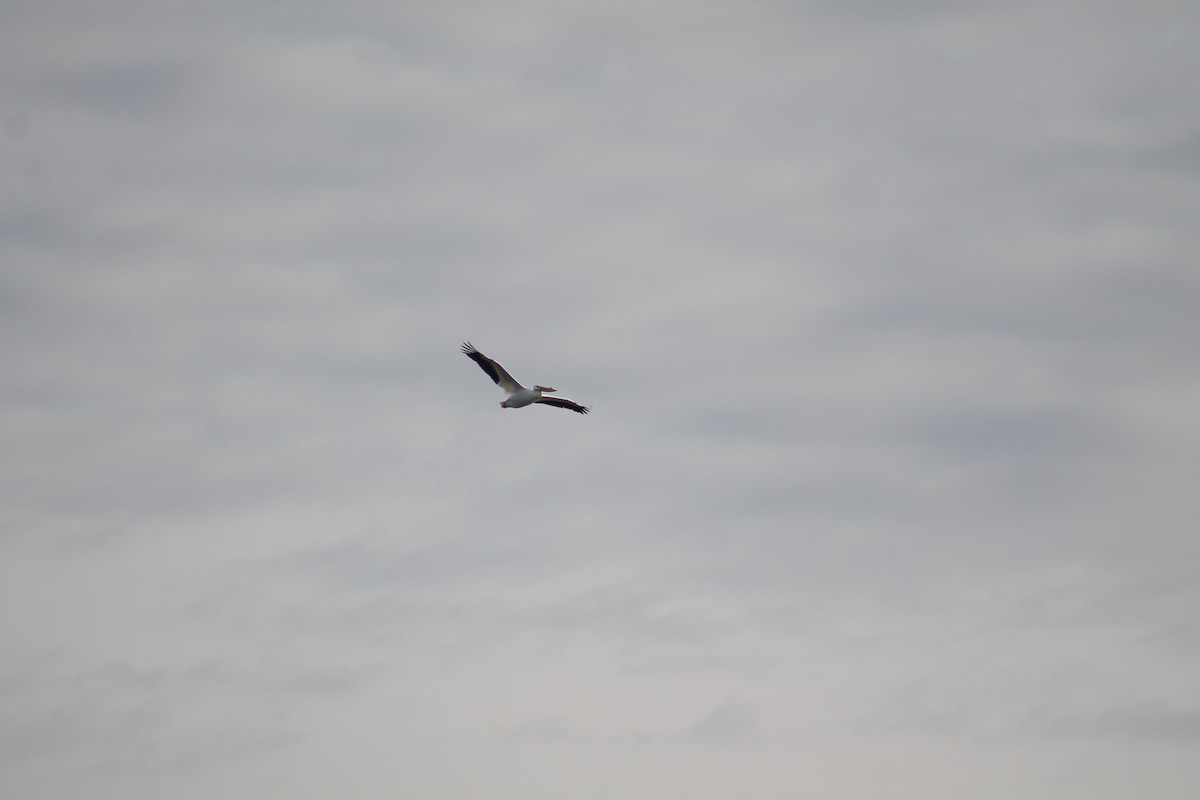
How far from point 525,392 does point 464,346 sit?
767 centimetres

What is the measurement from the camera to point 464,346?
6919 inches

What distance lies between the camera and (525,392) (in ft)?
579
